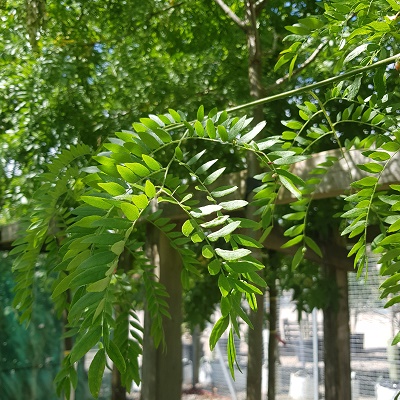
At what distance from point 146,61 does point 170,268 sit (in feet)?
3.17

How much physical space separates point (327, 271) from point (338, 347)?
1.60 ft

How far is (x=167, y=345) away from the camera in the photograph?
2.96 metres

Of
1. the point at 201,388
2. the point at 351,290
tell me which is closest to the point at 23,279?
the point at 351,290

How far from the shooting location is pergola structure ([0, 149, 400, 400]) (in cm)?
227

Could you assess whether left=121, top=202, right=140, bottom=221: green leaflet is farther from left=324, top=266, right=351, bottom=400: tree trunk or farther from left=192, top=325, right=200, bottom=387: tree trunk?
left=192, top=325, right=200, bottom=387: tree trunk

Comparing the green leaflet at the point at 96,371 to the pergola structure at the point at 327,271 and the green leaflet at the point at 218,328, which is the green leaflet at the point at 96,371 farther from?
the pergola structure at the point at 327,271

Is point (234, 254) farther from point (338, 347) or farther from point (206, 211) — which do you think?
point (338, 347)

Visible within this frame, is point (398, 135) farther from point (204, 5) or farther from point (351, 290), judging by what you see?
point (351, 290)

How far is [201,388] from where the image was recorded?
289 inches

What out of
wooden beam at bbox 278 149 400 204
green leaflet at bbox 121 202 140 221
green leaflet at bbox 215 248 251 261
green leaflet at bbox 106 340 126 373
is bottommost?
green leaflet at bbox 106 340 126 373

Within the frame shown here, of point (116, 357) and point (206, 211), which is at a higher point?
point (206, 211)

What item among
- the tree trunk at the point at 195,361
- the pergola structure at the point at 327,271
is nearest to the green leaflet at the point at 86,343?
the pergola structure at the point at 327,271

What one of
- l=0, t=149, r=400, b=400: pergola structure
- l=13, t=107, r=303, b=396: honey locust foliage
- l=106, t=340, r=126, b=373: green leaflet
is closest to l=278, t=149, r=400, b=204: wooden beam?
l=0, t=149, r=400, b=400: pergola structure

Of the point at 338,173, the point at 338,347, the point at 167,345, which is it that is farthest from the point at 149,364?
the point at 338,347
